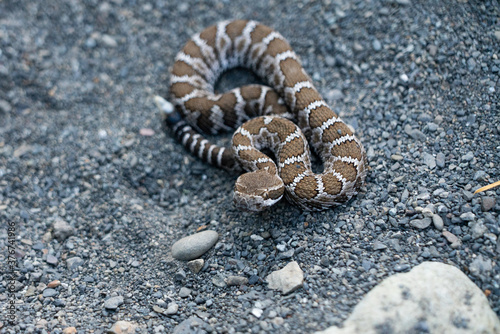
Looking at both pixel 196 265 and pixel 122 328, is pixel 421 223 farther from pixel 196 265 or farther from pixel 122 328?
pixel 122 328

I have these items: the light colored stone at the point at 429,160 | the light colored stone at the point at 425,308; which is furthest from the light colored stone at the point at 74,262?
the light colored stone at the point at 429,160

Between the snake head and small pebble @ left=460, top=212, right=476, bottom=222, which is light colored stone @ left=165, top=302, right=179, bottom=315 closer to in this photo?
the snake head

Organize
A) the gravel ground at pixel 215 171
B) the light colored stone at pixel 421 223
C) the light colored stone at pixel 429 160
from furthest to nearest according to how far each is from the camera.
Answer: the light colored stone at pixel 429 160
the light colored stone at pixel 421 223
the gravel ground at pixel 215 171

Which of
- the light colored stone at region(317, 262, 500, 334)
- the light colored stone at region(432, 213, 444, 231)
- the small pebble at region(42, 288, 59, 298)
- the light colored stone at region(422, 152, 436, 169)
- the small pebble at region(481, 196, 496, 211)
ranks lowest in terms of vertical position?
the small pebble at region(42, 288, 59, 298)

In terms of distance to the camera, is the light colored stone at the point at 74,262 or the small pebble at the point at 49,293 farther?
the light colored stone at the point at 74,262

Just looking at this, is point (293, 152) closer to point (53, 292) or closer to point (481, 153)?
point (481, 153)

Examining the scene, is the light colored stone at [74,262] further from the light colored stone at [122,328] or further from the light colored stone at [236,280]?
the light colored stone at [236,280]

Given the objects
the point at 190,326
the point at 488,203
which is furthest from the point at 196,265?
the point at 488,203

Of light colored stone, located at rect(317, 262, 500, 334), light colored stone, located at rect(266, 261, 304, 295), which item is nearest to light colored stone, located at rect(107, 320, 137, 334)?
light colored stone, located at rect(266, 261, 304, 295)
